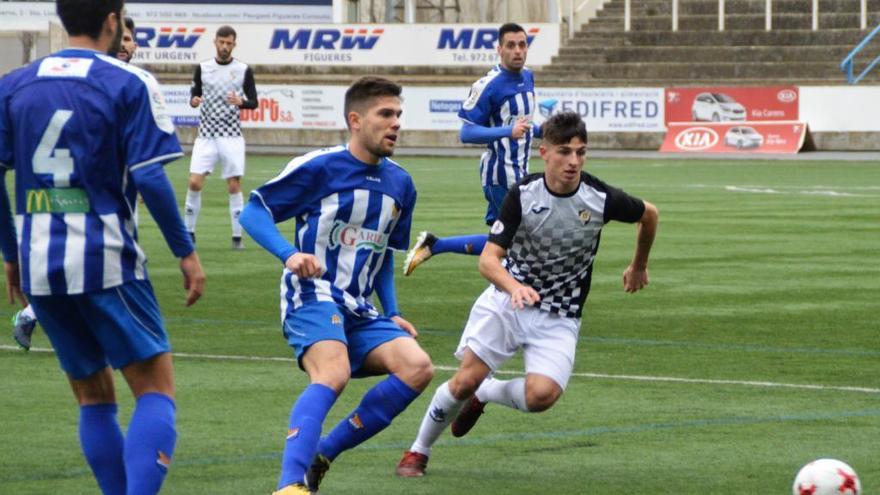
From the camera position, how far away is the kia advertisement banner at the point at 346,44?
45.5 m

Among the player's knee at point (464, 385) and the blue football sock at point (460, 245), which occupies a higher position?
the player's knee at point (464, 385)

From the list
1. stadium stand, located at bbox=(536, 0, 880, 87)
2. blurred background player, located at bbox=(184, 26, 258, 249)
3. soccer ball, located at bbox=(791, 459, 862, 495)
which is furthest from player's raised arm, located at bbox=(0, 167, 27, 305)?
stadium stand, located at bbox=(536, 0, 880, 87)

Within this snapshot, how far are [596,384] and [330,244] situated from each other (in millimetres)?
3060

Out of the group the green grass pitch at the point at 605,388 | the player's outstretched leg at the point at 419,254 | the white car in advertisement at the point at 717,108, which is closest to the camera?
the green grass pitch at the point at 605,388

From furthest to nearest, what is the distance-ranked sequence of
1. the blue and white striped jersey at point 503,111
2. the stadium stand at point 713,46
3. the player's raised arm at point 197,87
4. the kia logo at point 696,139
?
the stadium stand at point 713,46, the kia logo at point 696,139, the player's raised arm at point 197,87, the blue and white striped jersey at point 503,111

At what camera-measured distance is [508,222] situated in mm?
7887

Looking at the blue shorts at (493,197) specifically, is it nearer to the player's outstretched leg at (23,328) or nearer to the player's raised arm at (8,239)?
the player's outstretched leg at (23,328)

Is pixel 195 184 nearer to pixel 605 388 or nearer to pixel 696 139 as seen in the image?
pixel 605 388

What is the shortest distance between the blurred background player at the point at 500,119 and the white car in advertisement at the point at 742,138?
2409 cm

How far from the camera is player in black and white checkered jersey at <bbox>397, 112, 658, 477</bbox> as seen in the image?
774cm

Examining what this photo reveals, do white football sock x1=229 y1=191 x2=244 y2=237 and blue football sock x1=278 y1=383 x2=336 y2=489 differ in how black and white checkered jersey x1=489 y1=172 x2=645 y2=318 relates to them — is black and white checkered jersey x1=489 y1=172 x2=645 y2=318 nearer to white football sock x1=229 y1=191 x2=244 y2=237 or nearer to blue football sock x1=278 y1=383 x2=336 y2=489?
blue football sock x1=278 y1=383 x2=336 y2=489

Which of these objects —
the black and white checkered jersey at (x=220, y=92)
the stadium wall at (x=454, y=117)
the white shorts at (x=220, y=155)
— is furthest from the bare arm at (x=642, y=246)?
the stadium wall at (x=454, y=117)

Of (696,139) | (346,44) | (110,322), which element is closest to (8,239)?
(110,322)

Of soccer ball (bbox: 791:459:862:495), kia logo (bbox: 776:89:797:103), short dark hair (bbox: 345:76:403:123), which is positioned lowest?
kia logo (bbox: 776:89:797:103)
